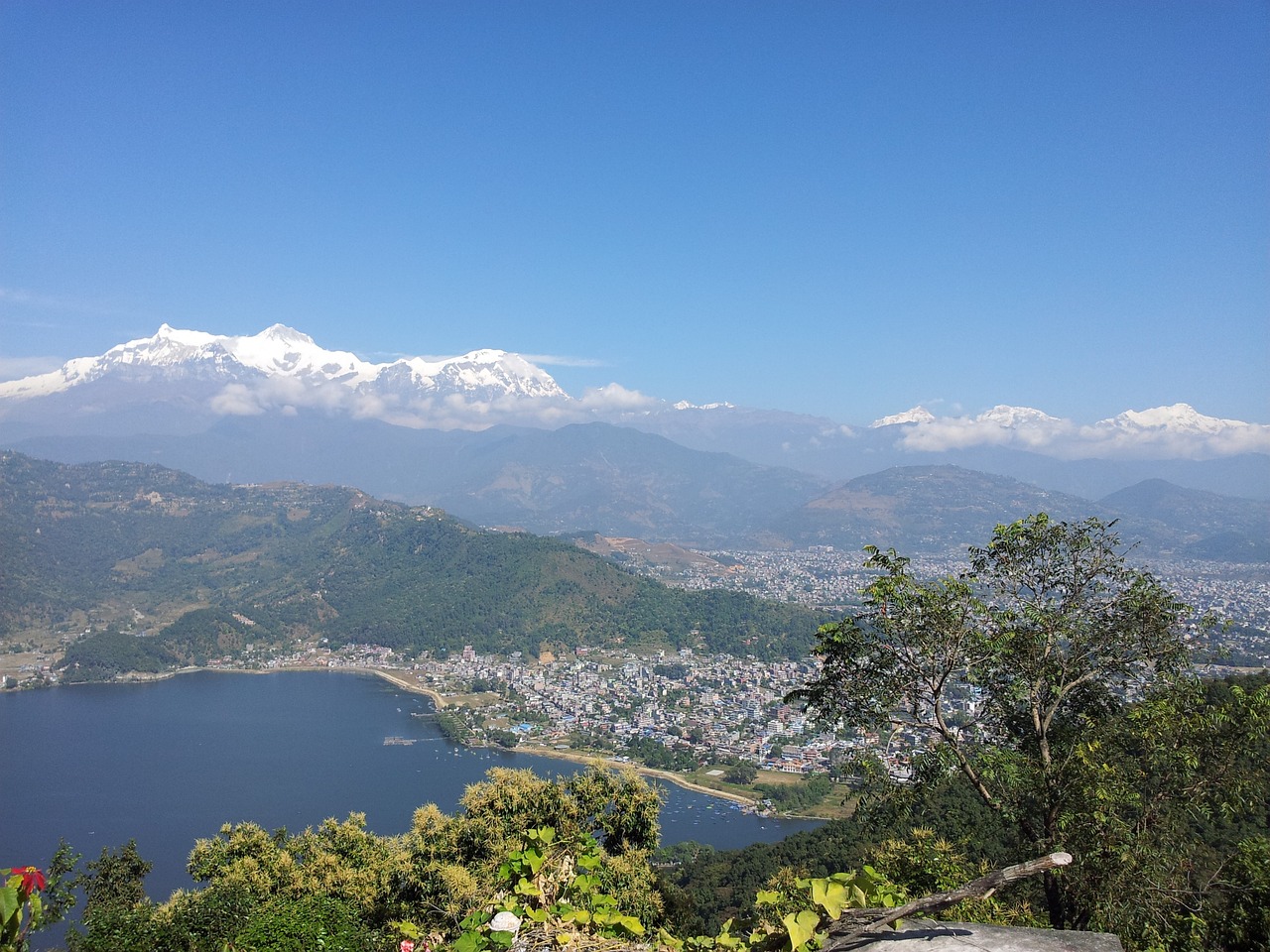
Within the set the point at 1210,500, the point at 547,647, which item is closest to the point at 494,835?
the point at 547,647

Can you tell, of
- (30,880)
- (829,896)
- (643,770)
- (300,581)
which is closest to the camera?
(829,896)

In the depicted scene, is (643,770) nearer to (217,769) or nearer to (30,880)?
(217,769)

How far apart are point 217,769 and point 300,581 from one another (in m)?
47.9

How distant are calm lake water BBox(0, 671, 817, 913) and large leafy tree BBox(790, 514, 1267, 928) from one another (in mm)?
23980

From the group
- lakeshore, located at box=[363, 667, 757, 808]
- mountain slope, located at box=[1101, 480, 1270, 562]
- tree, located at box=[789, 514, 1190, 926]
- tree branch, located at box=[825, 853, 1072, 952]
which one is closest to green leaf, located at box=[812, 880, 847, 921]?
tree branch, located at box=[825, 853, 1072, 952]

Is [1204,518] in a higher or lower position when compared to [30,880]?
lower

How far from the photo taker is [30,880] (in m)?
2.04

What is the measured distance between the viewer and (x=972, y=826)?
15000 mm

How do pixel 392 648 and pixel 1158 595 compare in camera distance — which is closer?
pixel 1158 595

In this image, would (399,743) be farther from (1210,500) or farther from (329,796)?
(1210,500)

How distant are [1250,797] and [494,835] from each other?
6172mm

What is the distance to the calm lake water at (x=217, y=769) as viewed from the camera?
29.2 m

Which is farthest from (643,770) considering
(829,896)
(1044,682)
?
(829,896)

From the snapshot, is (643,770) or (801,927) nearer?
(801,927)
